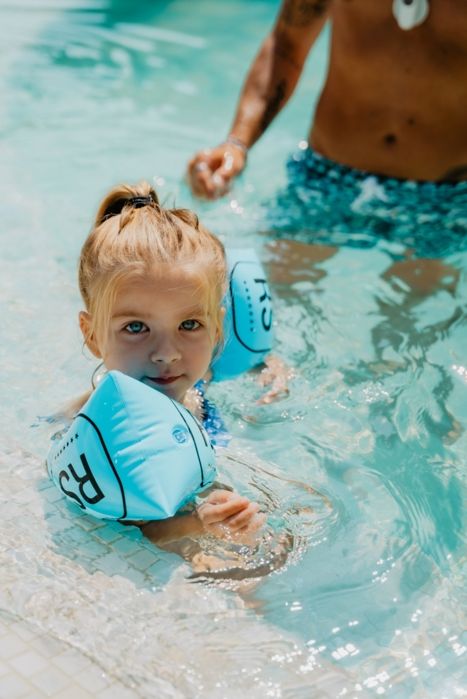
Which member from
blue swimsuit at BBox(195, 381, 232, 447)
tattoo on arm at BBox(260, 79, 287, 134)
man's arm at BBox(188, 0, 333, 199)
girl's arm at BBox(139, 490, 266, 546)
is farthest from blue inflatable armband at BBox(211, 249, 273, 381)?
tattoo on arm at BBox(260, 79, 287, 134)

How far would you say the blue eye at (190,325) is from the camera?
2.58 m

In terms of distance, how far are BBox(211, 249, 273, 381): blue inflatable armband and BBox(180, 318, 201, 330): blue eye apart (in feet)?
2.21

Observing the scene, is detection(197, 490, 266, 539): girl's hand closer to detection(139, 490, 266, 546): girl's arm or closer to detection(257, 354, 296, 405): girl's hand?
detection(139, 490, 266, 546): girl's arm

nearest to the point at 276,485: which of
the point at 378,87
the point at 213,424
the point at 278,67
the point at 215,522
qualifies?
the point at 213,424

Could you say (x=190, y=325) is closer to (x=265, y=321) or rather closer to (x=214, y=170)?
(x=265, y=321)

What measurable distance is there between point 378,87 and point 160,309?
2.42 m

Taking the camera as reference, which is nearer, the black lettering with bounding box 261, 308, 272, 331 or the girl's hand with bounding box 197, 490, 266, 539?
the girl's hand with bounding box 197, 490, 266, 539

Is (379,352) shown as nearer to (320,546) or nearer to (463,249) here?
(463,249)

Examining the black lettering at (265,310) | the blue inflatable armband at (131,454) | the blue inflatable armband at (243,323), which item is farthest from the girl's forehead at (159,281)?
the black lettering at (265,310)

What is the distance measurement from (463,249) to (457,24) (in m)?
0.94

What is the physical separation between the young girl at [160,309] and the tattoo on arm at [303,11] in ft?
7.95

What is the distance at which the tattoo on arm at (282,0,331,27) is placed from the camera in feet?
15.4

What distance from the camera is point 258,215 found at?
471 cm

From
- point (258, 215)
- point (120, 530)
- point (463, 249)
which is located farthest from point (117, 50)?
point (120, 530)
